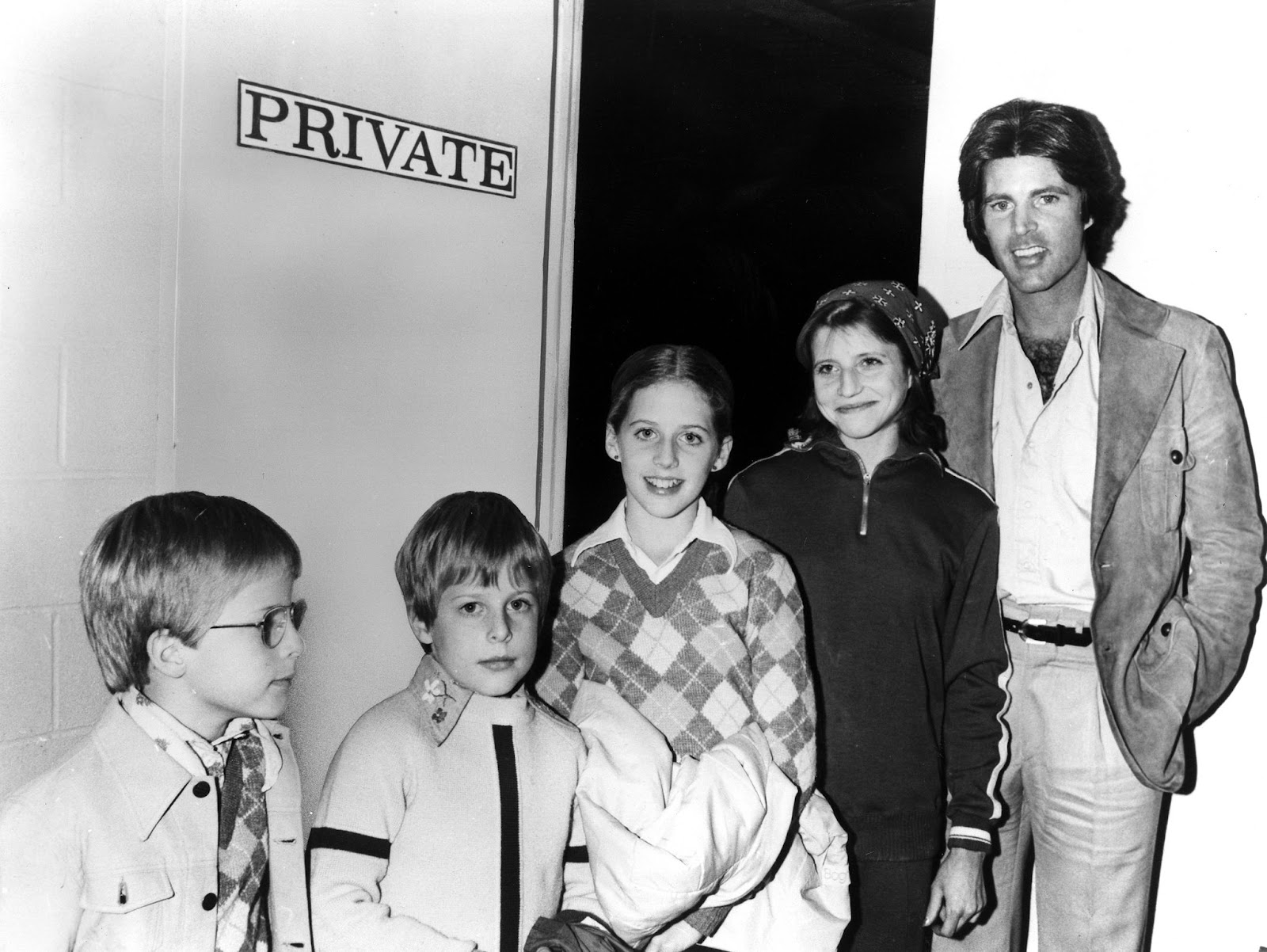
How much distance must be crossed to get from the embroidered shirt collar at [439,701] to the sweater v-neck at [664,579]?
0.29 metres

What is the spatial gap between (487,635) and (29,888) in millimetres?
535

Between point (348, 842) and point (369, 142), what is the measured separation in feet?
3.09

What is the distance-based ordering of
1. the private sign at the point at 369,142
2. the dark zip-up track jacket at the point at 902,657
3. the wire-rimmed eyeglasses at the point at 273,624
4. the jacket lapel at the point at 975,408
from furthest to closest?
the jacket lapel at the point at 975,408, the dark zip-up track jacket at the point at 902,657, the private sign at the point at 369,142, the wire-rimmed eyeglasses at the point at 273,624

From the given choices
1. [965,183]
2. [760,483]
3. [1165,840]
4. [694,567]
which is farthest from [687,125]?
[1165,840]

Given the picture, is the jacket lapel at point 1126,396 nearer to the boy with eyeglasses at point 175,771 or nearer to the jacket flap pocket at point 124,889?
the boy with eyeglasses at point 175,771

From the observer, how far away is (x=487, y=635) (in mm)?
1367

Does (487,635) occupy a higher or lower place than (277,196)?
lower

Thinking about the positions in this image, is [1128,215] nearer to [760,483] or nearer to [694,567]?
[760,483]

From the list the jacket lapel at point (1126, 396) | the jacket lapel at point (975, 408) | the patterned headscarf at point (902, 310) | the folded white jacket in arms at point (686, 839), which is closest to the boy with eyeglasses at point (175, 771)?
the folded white jacket in arms at point (686, 839)

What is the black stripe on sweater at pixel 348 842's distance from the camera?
1.30 m

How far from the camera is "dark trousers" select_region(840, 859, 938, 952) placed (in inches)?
65.7

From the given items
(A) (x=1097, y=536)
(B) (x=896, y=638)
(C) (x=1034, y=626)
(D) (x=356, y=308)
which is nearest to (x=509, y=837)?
(B) (x=896, y=638)

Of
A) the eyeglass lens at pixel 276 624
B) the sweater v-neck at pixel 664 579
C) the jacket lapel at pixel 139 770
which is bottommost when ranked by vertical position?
the jacket lapel at pixel 139 770

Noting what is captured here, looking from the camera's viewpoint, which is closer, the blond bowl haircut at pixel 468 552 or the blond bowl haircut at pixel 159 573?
the blond bowl haircut at pixel 159 573
